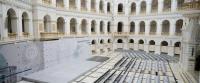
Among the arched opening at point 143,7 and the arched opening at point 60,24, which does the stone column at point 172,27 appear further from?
the arched opening at point 60,24

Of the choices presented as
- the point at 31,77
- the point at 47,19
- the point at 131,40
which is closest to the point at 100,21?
the point at 131,40

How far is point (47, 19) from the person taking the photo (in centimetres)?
2100

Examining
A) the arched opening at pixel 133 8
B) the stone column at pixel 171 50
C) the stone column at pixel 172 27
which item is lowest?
the stone column at pixel 171 50

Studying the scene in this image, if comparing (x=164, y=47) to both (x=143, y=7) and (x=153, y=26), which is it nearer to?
(x=153, y=26)

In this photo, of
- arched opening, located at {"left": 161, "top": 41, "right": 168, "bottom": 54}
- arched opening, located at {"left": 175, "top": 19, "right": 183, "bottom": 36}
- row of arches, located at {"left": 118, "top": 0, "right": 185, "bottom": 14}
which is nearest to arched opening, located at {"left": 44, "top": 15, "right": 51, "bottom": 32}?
row of arches, located at {"left": 118, "top": 0, "right": 185, "bottom": 14}

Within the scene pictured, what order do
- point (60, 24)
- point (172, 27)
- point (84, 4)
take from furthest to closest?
1. point (84, 4)
2. point (172, 27)
3. point (60, 24)

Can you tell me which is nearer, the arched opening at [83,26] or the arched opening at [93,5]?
the arched opening at [83,26]

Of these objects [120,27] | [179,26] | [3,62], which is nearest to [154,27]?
[179,26]

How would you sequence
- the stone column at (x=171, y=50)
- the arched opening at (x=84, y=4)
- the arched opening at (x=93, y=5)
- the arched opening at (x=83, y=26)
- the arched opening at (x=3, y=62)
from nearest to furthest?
the arched opening at (x=3, y=62) < the stone column at (x=171, y=50) < the arched opening at (x=84, y=4) < the arched opening at (x=83, y=26) < the arched opening at (x=93, y=5)

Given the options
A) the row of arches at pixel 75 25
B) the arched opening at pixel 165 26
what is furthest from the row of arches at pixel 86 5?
the arched opening at pixel 165 26

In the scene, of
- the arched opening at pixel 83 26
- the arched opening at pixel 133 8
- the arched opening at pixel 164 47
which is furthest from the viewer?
the arched opening at pixel 133 8

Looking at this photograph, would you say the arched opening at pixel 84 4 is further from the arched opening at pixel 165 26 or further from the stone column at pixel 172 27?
the stone column at pixel 172 27

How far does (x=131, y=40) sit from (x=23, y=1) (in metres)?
24.1

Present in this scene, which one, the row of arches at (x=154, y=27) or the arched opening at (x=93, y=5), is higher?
the arched opening at (x=93, y=5)
